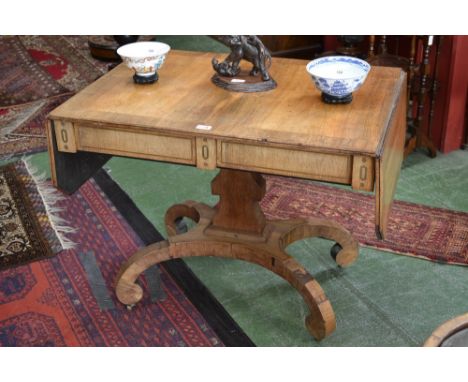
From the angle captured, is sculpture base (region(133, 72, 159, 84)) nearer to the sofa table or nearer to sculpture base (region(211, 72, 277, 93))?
the sofa table

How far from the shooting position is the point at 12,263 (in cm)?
289

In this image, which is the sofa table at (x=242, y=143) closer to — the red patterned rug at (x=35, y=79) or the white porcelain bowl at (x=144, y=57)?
the white porcelain bowl at (x=144, y=57)

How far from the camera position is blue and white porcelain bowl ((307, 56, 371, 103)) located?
214cm

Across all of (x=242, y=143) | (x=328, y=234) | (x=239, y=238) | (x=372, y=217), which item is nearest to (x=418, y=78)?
(x=372, y=217)

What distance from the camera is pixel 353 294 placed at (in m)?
2.65

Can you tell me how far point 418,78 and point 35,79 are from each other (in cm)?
278

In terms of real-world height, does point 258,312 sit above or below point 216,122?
below

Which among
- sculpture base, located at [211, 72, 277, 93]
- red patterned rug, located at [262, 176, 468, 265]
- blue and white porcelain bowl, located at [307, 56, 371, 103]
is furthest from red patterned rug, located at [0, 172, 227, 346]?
blue and white porcelain bowl, located at [307, 56, 371, 103]

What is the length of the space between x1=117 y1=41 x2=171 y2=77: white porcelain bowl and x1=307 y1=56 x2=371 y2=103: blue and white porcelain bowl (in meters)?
0.52

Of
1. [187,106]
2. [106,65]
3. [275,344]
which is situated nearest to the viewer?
[187,106]

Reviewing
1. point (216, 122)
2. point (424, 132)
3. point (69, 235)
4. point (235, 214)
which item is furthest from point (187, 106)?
point (424, 132)

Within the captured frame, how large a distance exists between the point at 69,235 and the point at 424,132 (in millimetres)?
1970

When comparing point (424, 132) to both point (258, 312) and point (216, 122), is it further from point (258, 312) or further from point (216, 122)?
point (216, 122)

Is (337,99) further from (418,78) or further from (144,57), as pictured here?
(418,78)
